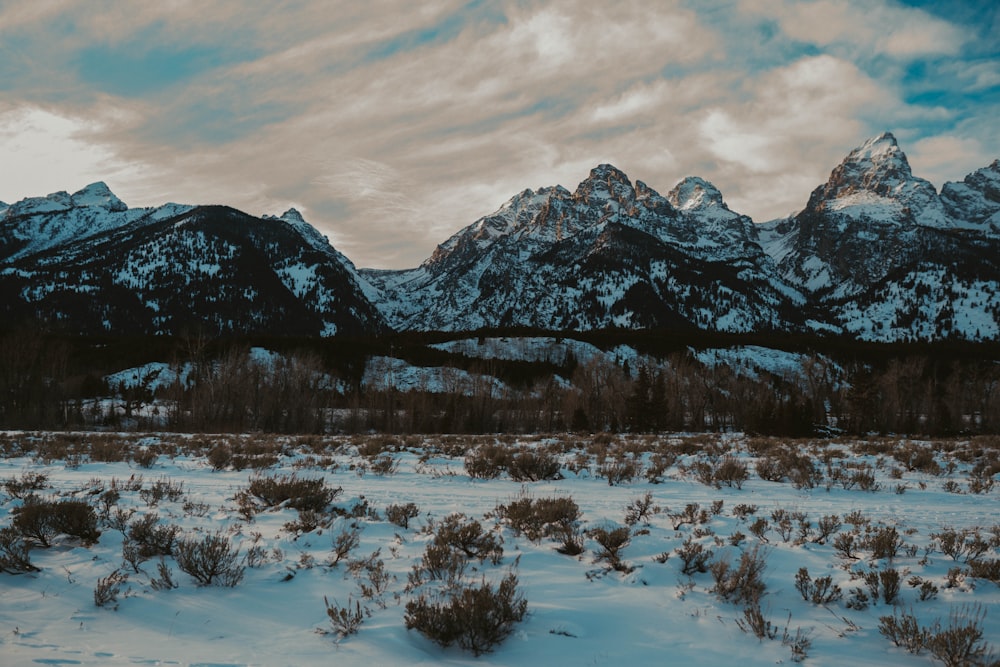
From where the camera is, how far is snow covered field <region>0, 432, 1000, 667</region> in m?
4.25

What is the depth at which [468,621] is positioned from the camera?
4324 mm

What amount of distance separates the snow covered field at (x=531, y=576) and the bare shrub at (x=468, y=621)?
0.10 meters

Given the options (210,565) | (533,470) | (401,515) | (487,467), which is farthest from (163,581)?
(533,470)

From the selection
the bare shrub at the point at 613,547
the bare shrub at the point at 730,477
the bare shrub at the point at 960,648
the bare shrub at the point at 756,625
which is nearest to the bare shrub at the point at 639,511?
the bare shrub at the point at 613,547

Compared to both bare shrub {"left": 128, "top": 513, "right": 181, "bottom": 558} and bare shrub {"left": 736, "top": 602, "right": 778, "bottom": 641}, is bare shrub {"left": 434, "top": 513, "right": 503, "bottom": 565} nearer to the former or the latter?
bare shrub {"left": 736, "top": 602, "right": 778, "bottom": 641}

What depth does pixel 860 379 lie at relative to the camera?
5350 centimetres

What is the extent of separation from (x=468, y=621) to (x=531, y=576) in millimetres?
1667

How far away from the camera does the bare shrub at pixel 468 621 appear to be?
432cm

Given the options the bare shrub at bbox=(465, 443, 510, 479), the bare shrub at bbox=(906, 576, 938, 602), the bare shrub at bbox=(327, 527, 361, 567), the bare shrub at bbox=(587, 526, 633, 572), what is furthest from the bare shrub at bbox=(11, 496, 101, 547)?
the bare shrub at bbox=(906, 576, 938, 602)

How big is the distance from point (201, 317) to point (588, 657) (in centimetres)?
20667

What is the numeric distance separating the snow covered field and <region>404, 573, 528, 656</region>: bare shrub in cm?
10

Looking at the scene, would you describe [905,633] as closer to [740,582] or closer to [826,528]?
[740,582]

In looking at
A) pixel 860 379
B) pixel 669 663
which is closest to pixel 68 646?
pixel 669 663

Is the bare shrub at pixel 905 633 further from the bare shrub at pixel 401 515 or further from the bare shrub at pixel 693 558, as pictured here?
the bare shrub at pixel 401 515
